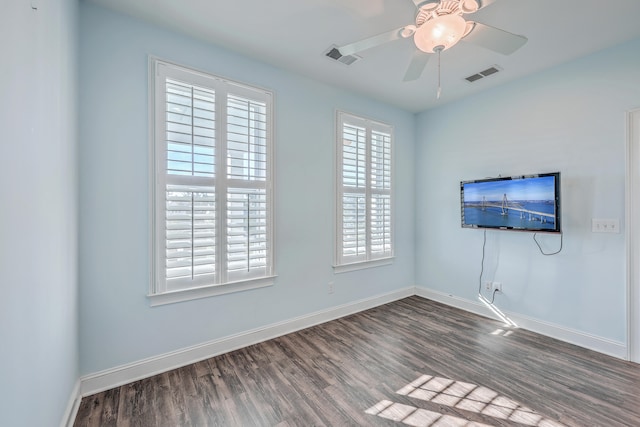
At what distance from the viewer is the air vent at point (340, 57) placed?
2541 millimetres

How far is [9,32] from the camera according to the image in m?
0.95

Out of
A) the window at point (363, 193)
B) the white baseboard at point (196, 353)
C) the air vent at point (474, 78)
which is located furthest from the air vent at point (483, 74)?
the white baseboard at point (196, 353)

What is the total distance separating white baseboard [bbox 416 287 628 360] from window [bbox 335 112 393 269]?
111 cm

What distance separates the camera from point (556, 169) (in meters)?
2.84

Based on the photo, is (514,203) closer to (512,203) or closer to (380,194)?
(512,203)

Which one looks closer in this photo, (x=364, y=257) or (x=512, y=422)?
(x=512, y=422)

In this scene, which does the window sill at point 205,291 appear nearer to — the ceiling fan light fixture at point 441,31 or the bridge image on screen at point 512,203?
the ceiling fan light fixture at point 441,31

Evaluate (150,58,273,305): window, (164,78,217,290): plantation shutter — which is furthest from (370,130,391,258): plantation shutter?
(164,78,217,290): plantation shutter

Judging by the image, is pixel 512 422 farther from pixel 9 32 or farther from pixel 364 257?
pixel 9 32

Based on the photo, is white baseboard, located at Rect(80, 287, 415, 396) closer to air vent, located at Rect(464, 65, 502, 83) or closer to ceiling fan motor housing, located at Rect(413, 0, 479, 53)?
ceiling fan motor housing, located at Rect(413, 0, 479, 53)

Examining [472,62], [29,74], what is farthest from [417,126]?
[29,74]

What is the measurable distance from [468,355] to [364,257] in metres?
1.53

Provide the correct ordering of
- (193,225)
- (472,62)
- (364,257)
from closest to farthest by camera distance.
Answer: (193,225) < (472,62) < (364,257)

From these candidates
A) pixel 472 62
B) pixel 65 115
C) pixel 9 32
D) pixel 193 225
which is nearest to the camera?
pixel 9 32
